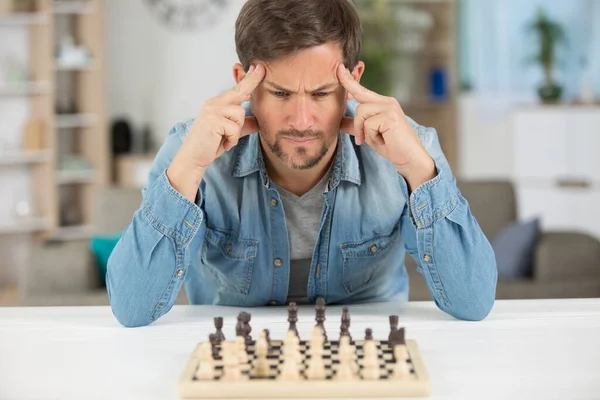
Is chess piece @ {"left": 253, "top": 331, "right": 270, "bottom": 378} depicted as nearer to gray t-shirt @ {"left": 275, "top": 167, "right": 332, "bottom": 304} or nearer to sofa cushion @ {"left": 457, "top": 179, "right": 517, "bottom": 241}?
gray t-shirt @ {"left": 275, "top": 167, "right": 332, "bottom": 304}

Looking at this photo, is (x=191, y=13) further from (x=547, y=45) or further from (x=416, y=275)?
(x=416, y=275)

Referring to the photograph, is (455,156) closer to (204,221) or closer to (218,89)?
(218,89)

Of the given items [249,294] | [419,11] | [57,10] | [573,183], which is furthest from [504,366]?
[419,11]

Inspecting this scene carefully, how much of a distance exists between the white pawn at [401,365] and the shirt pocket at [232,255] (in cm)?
62

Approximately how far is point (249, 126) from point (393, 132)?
1.07 feet

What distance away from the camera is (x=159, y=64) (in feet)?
21.4

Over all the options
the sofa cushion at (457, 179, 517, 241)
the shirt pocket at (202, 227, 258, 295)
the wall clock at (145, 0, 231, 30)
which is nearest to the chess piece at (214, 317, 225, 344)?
the shirt pocket at (202, 227, 258, 295)

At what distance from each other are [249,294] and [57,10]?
15.2ft

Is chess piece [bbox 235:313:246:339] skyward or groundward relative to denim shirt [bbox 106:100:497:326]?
groundward

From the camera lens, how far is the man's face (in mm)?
1684

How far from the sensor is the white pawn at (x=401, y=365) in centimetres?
122

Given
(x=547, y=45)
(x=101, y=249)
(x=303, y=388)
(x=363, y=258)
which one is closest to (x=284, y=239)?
(x=363, y=258)

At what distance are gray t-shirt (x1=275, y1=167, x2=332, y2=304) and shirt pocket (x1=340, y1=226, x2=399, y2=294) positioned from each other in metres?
0.08

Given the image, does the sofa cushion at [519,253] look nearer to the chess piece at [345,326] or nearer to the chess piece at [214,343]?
the chess piece at [345,326]
